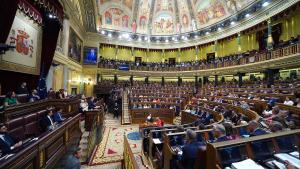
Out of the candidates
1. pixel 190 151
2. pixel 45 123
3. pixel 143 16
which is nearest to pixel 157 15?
pixel 143 16

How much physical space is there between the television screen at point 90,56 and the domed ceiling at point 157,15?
283 centimetres

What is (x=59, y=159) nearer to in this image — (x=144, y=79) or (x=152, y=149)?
(x=152, y=149)

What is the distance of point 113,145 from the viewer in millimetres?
6785

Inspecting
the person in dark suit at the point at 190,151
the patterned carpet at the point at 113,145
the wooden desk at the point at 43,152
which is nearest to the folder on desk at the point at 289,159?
the person in dark suit at the point at 190,151

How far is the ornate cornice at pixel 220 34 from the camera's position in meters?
11.5

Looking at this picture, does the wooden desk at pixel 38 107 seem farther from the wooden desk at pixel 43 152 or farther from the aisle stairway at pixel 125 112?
the aisle stairway at pixel 125 112

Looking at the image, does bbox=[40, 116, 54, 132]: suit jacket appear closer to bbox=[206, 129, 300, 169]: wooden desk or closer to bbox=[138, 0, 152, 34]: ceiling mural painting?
bbox=[206, 129, 300, 169]: wooden desk

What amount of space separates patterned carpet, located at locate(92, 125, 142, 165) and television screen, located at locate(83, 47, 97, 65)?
33.7ft

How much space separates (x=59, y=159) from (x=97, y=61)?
53.9 ft

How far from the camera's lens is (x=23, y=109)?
3662 millimetres

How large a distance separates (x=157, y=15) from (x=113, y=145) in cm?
2022

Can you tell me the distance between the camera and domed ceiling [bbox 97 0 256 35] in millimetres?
19141

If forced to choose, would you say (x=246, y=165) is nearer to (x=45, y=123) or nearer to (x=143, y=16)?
(x=45, y=123)

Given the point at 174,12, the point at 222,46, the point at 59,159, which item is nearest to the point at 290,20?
the point at 222,46
